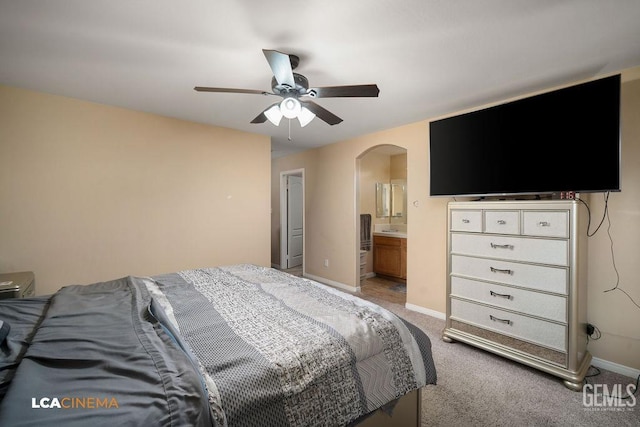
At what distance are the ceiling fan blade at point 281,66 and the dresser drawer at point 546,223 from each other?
2135mm

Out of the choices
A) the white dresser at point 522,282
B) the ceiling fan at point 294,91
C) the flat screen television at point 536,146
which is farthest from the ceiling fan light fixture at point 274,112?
the white dresser at point 522,282

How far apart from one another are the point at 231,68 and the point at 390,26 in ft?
4.02

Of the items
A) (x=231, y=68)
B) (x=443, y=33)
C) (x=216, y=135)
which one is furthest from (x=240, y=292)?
(x=216, y=135)

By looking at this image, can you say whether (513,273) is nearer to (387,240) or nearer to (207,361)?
(207,361)

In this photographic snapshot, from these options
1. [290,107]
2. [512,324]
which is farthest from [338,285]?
[290,107]

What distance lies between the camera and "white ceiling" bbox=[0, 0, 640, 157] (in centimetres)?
152

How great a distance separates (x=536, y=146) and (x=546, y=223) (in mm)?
660

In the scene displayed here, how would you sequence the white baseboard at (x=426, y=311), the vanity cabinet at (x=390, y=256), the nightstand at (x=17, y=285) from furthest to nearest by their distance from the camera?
1. the vanity cabinet at (x=390, y=256)
2. the white baseboard at (x=426, y=311)
3. the nightstand at (x=17, y=285)

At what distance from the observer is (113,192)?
299 centimetres

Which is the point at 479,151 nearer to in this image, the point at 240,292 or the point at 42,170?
the point at 240,292

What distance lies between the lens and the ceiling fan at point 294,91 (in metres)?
1.66

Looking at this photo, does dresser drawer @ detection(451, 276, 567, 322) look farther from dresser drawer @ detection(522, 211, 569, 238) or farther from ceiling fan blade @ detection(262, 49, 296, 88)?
ceiling fan blade @ detection(262, 49, 296, 88)

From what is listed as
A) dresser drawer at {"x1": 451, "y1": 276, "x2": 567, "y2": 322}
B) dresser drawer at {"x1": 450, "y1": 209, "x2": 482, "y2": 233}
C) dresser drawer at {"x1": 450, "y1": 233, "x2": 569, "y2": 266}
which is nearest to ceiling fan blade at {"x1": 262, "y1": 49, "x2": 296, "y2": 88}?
dresser drawer at {"x1": 450, "y1": 209, "x2": 482, "y2": 233}

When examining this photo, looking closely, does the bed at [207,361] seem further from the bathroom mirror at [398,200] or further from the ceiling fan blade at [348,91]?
the bathroom mirror at [398,200]
